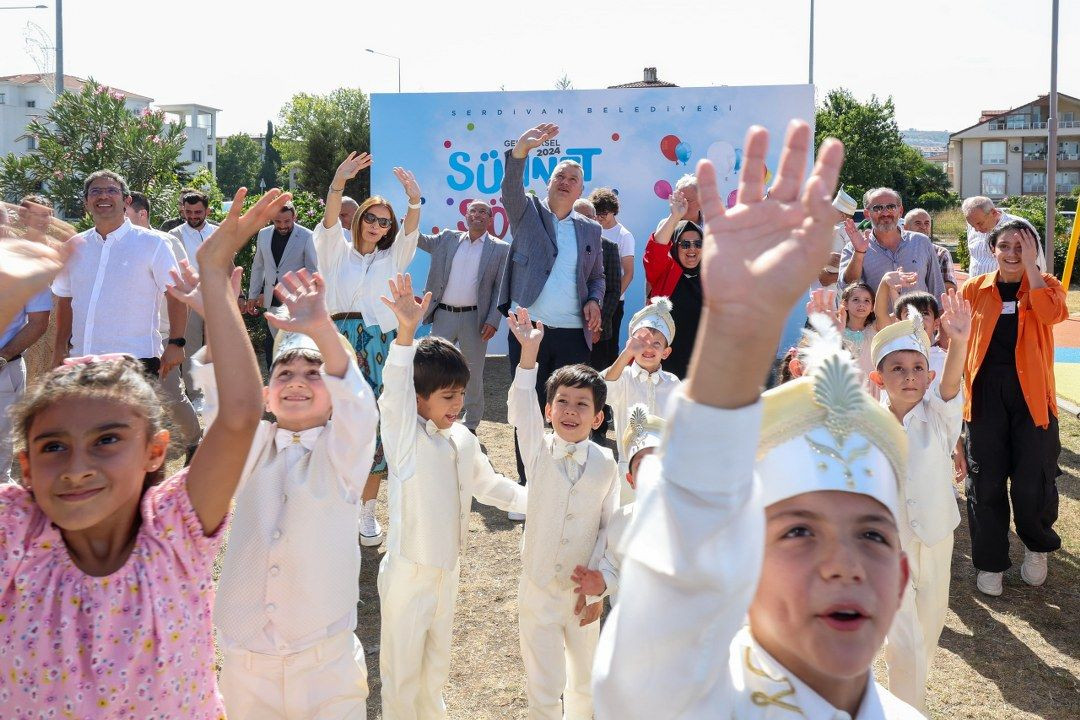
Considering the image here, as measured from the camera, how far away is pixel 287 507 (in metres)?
2.76

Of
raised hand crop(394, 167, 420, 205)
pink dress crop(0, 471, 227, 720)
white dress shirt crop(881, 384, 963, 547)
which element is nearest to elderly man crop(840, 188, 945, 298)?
white dress shirt crop(881, 384, 963, 547)

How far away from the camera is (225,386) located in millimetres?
2002

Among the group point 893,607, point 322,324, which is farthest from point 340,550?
point 893,607

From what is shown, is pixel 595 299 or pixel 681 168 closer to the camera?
pixel 595 299

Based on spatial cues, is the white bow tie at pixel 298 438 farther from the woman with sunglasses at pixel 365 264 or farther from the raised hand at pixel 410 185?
the raised hand at pixel 410 185

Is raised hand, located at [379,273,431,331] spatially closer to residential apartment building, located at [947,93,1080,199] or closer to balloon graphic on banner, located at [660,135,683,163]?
balloon graphic on banner, located at [660,135,683,163]

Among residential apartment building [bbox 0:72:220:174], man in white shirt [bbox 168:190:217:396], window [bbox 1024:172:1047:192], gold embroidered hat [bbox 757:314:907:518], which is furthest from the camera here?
window [bbox 1024:172:1047:192]

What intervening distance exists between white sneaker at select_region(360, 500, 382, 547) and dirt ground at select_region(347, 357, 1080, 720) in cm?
7

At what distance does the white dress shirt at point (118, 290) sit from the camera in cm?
549

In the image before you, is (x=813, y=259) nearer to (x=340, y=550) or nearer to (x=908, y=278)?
(x=340, y=550)

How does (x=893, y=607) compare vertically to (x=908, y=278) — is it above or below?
below

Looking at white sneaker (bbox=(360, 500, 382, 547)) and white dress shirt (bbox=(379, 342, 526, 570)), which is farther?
white sneaker (bbox=(360, 500, 382, 547))

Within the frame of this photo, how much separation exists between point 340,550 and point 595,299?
3726mm

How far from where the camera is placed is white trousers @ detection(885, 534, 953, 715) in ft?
10.8
